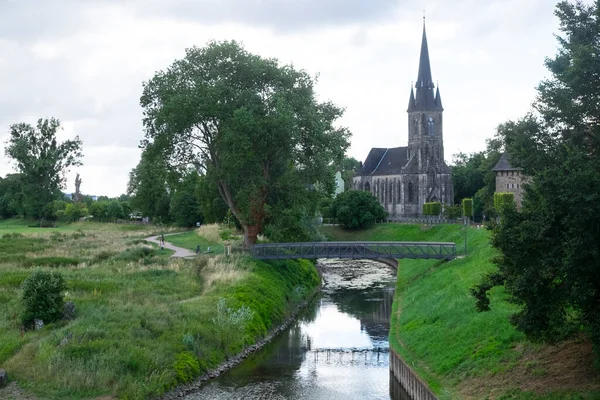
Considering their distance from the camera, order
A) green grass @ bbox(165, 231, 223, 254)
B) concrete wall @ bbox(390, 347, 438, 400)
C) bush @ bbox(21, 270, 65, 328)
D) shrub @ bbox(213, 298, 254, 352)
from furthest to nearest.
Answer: green grass @ bbox(165, 231, 223, 254), shrub @ bbox(213, 298, 254, 352), bush @ bbox(21, 270, 65, 328), concrete wall @ bbox(390, 347, 438, 400)

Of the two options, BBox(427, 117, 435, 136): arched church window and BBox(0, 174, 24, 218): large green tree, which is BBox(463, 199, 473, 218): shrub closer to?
BBox(427, 117, 435, 136): arched church window

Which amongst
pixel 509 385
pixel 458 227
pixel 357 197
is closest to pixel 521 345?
pixel 509 385

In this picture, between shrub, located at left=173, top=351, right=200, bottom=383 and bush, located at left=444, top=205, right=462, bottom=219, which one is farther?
bush, located at left=444, top=205, right=462, bottom=219

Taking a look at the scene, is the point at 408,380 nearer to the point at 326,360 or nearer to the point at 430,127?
the point at 326,360

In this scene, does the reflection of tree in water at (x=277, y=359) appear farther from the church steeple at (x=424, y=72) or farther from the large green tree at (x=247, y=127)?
the church steeple at (x=424, y=72)

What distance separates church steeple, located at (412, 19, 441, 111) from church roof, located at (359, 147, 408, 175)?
1037 cm

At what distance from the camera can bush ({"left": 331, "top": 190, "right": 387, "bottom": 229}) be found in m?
90.5

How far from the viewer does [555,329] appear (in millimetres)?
18328

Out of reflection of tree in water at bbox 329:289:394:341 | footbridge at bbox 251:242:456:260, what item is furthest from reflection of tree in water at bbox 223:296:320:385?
footbridge at bbox 251:242:456:260

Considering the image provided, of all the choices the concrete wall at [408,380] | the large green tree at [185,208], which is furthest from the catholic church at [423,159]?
the concrete wall at [408,380]

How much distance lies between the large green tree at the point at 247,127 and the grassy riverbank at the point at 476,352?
550 inches

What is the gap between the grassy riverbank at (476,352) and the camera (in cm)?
1912

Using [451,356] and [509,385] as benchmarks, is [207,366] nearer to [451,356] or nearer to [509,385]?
[451,356]

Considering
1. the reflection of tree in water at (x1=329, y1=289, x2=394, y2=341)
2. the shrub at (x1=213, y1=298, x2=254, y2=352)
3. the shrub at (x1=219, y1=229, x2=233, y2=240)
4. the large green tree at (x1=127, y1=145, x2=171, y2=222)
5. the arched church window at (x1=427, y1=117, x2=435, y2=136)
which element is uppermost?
the arched church window at (x1=427, y1=117, x2=435, y2=136)
